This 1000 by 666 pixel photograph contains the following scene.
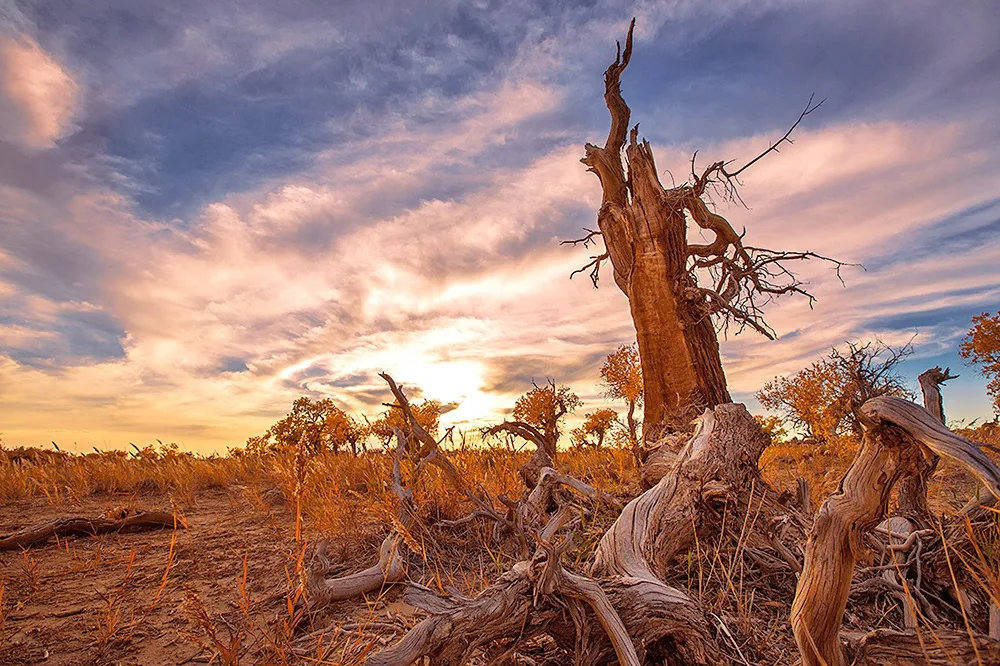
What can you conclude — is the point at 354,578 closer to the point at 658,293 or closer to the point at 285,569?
the point at 285,569

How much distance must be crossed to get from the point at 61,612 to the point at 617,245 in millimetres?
7397

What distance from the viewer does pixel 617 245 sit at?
27.9 ft

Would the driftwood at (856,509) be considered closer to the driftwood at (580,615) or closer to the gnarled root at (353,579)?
the driftwood at (580,615)

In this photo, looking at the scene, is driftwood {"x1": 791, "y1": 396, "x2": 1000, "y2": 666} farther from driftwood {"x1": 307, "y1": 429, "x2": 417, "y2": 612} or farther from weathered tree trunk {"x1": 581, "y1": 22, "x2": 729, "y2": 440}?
weathered tree trunk {"x1": 581, "y1": 22, "x2": 729, "y2": 440}

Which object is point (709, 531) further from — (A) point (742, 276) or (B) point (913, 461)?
(A) point (742, 276)

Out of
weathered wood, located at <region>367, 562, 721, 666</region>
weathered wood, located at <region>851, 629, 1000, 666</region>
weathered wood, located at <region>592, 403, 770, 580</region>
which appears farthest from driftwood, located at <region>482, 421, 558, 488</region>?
weathered wood, located at <region>851, 629, 1000, 666</region>

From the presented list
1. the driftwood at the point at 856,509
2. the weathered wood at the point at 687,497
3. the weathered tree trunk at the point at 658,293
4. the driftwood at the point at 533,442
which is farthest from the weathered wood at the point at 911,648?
the weathered tree trunk at the point at 658,293

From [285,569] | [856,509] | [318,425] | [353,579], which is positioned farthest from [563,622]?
[318,425]

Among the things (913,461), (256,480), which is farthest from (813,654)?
(256,480)

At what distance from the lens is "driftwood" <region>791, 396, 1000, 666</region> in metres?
1.88

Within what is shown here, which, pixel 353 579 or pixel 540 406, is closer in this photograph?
pixel 353 579

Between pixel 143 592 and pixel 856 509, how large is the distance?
4.79m

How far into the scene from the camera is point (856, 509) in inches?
82.1

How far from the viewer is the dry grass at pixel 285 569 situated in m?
2.91
